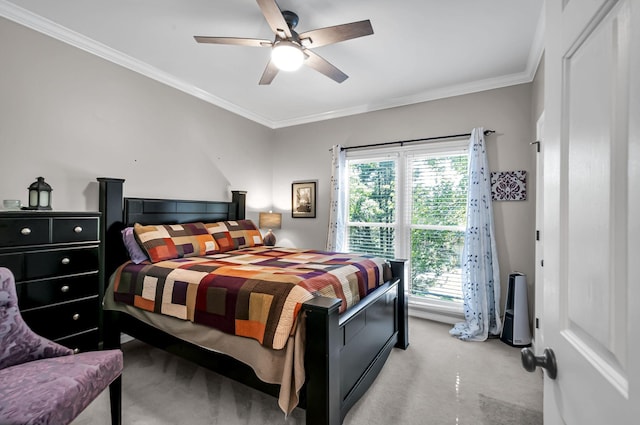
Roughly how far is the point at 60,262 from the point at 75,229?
0.83 feet

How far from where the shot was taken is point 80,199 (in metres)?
2.66

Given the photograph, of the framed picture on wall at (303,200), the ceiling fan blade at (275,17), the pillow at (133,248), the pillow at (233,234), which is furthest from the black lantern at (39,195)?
the framed picture on wall at (303,200)

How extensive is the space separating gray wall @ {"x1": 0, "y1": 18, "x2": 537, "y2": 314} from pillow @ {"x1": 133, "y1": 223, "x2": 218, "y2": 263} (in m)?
0.58

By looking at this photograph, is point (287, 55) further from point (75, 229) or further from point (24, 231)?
point (24, 231)

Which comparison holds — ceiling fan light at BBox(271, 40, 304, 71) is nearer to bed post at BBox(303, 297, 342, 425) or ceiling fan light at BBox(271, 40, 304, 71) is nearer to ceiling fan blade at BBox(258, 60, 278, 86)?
ceiling fan blade at BBox(258, 60, 278, 86)

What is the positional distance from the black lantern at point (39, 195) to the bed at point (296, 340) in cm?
46

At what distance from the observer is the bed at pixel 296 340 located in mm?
1547

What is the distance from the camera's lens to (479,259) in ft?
10.5

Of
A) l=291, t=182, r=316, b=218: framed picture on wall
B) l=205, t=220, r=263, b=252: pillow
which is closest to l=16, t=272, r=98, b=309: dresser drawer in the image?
l=205, t=220, r=263, b=252: pillow

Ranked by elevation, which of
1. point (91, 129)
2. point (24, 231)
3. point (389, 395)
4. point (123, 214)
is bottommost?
point (389, 395)

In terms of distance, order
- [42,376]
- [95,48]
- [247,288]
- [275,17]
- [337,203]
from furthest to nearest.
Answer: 1. [337,203]
2. [95,48]
3. [275,17]
4. [247,288]
5. [42,376]

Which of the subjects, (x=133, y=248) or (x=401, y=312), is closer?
(x=133, y=248)

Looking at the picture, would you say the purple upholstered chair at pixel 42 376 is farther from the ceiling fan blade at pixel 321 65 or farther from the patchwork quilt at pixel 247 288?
the ceiling fan blade at pixel 321 65

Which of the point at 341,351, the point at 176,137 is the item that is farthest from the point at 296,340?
the point at 176,137
